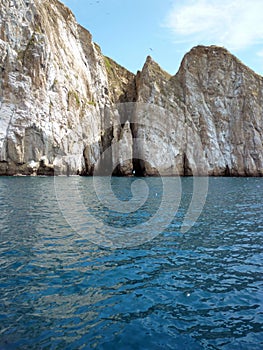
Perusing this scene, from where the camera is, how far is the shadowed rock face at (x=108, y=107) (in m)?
54.2

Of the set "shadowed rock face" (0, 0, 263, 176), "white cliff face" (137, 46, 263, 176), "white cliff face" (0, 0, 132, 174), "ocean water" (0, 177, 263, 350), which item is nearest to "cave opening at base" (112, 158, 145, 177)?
"shadowed rock face" (0, 0, 263, 176)

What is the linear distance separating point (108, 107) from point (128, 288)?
243 ft

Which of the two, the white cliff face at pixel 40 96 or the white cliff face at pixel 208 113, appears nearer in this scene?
the white cliff face at pixel 40 96

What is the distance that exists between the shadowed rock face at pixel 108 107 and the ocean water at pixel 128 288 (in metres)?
43.0

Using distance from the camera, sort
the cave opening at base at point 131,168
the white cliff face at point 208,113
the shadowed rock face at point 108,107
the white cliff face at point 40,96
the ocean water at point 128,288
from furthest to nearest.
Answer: the white cliff face at point 208,113 < the cave opening at base at point 131,168 < the shadowed rock face at point 108,107 < the white cliff face at point 40,96 < the ocean water at point 128,288

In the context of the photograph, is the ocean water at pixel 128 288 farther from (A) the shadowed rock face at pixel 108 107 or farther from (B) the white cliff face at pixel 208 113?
(B) the white cliff face at pixel 208 113

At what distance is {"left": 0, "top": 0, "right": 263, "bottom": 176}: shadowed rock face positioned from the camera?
54.2 metres

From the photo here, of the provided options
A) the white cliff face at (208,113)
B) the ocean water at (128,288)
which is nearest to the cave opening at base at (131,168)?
the white cliff face at (208,113)

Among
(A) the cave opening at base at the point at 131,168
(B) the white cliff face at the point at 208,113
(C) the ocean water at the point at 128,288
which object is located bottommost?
(C) the ocean water at the point at 128,288

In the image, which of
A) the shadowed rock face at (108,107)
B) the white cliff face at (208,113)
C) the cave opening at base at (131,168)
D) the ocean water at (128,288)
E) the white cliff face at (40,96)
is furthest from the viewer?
the white cliff face at (208,113)

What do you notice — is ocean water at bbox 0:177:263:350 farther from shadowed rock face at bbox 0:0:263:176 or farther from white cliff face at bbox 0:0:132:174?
shadowed rock face at bbox 0:0:263:176

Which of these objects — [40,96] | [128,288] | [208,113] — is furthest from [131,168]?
[128,288]

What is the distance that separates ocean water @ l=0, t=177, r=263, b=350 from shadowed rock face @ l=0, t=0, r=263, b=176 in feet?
141

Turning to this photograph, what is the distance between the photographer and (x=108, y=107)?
7850 cm
